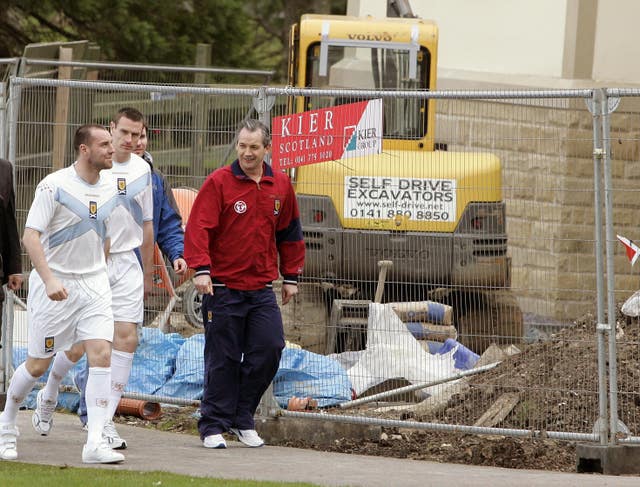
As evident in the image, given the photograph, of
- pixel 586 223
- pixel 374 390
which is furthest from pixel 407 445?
pixel 586 223

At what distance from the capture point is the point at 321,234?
9.76 m

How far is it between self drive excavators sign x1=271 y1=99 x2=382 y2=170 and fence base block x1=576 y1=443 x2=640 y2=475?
7.75ft

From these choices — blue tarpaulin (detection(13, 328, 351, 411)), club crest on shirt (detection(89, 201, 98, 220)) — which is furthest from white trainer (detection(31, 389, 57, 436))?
club crest on shirt (detection(89, 201, 98, 220))

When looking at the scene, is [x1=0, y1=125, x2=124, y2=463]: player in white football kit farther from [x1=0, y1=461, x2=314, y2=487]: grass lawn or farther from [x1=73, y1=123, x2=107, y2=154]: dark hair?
[x1=0, y1=461, x2=314, y2=487]: grass lawn

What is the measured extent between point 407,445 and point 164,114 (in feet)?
10.4

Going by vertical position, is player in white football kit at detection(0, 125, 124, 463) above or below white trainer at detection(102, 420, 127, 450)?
above

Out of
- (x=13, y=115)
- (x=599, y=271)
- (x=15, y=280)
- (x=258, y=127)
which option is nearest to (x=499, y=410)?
(x=599, y=271)

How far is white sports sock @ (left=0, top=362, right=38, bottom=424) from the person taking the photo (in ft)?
27.0

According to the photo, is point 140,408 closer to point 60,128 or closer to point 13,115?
point 60,128

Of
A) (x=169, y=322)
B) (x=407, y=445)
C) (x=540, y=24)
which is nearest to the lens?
(x=407, y=445)

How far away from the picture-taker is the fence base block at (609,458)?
27.9 feet

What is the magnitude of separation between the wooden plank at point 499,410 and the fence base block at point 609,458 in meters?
0.61

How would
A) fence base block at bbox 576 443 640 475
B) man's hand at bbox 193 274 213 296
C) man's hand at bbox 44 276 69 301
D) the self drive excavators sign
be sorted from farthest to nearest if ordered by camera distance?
the self drive excavators sign
fence base block at bbox 576 443 640 475
man's hand at bbox 193 274 213 296
man's hand at bbox 44 276 69 301

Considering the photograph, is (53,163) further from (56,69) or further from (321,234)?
(56,69)
